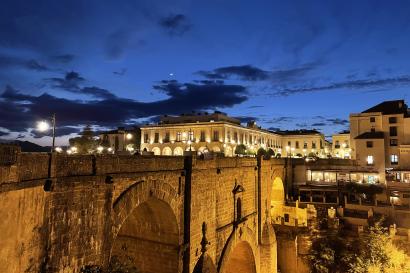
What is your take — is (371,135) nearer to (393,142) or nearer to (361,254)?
(393,142)

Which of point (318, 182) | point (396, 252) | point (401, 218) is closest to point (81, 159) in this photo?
point (396, 252)

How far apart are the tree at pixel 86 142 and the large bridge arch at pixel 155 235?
4657cm

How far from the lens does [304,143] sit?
89000mm

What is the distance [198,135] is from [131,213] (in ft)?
178

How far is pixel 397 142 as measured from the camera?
149 feet

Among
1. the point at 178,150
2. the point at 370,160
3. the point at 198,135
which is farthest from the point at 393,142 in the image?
the point at 178,150

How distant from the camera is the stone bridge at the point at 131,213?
696cm

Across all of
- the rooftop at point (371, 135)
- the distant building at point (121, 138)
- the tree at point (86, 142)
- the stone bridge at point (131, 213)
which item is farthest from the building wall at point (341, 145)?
the stone bridge at point (131, 213)

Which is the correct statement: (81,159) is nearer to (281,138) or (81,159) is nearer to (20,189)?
(20,189)

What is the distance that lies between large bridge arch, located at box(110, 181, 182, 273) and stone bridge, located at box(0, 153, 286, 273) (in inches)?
1.6

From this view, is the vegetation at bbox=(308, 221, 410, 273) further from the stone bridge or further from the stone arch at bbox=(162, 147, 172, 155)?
the stone arch at bbox=(162, 147, 172, 155)

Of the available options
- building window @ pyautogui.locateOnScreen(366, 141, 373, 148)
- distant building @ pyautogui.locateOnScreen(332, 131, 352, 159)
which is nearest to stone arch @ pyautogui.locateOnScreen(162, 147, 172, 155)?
building window @ pyautogui.locateOnScreen(366, 141, 373, 148)

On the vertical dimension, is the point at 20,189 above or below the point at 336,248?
above

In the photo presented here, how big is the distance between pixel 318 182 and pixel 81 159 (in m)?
40.0
